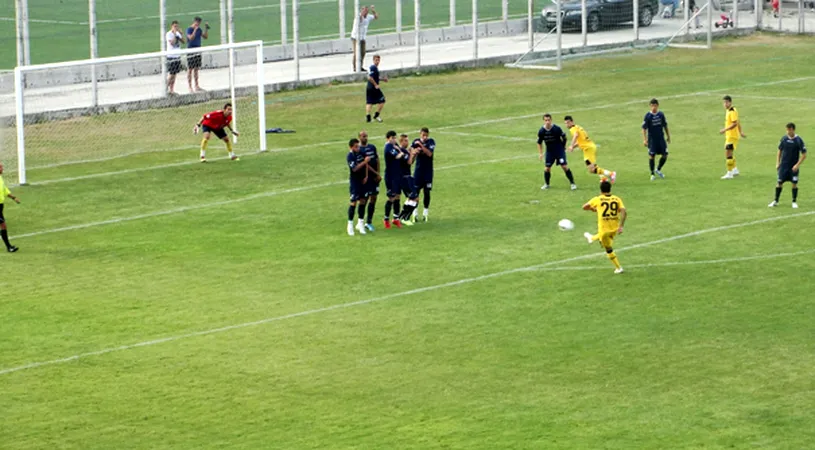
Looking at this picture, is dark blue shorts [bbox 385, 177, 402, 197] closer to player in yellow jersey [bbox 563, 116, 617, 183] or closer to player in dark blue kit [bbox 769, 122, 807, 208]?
player in yellow jersey [bbox 563, 116, 617, 183]

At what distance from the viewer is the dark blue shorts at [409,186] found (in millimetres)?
29438

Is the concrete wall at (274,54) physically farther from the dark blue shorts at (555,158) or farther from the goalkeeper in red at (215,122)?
the dark blue shorts at (555,158)

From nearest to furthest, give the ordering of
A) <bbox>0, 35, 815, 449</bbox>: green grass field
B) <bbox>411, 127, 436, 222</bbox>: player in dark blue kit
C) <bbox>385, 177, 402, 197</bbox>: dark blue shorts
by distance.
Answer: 1. <bbox>0, 35, 815, 449</bbox>: green grass field
2. <bbox>385, 177, 402, 197</bbox>: dark blue shorts
3. <bbox>411, 127, 436, 222</bbox>: player in dark blue kit

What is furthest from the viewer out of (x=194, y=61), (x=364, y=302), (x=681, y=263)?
(x=194, y=61)

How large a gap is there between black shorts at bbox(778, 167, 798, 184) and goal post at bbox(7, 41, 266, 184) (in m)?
14.6

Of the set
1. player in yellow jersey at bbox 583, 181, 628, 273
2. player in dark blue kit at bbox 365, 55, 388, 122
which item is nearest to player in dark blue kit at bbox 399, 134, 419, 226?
player in yellow jersey at bbox 583, 181, 628, 273

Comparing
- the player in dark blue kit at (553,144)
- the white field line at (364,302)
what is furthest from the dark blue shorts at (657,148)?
the white field line at (364,302)

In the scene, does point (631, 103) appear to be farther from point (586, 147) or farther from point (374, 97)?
point (586, 147)

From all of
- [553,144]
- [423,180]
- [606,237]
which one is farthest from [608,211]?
[553,144]

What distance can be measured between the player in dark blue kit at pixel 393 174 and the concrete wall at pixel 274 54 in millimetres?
15244

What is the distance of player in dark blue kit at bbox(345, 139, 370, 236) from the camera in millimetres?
28594

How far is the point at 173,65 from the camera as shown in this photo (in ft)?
145

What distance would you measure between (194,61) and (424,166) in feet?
51.2

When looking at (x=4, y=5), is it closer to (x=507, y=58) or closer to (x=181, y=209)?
(x=507, y=58)
